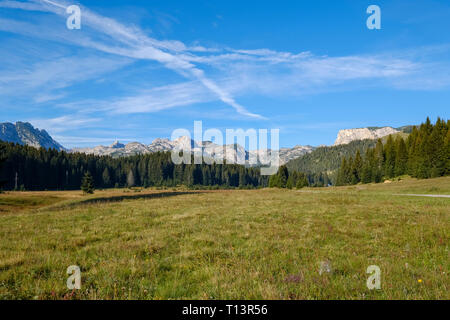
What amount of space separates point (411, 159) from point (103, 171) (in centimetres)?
14916

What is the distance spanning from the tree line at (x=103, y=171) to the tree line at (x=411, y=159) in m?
62.6

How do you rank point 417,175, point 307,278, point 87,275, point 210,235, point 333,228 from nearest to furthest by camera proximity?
point 307,278
point 87,275
point 210,235
point 333,228
point 417,175

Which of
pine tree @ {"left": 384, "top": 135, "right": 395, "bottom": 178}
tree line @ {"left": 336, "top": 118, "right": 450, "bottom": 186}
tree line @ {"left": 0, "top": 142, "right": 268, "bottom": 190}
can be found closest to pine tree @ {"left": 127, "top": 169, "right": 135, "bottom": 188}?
tree line @ {"left": 0, "top": 142, "right": 268, "bottom": 190}

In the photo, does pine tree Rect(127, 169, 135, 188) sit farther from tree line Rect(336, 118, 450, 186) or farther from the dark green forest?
tree line Rect(336, 118, 450, 186)

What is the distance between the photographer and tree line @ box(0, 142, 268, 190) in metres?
111

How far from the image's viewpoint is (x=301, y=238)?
11.1 meters

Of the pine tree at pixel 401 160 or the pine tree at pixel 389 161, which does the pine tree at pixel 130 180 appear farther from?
the pine tree at pixel 401 160

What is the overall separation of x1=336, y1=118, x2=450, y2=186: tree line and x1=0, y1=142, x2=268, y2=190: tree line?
6263 cm

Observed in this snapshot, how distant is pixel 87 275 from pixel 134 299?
7.75 ft

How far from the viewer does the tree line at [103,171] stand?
11081 cm

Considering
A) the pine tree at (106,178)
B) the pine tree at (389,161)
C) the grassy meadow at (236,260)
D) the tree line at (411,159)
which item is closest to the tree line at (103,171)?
the pine tree at (106,178)


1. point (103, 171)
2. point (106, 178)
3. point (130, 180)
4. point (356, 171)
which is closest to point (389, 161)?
point (356, 171)
